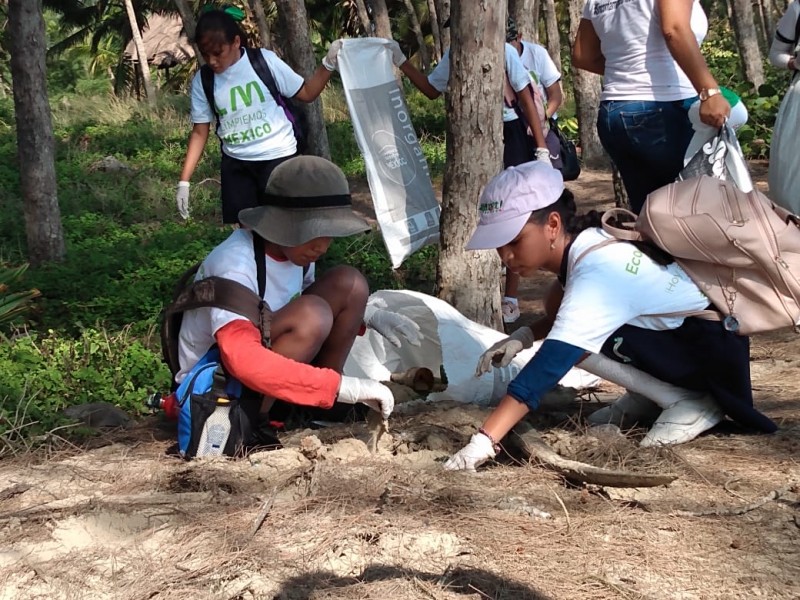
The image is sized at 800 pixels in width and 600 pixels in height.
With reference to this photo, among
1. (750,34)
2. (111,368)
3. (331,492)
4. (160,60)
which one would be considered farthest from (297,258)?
(160,60)

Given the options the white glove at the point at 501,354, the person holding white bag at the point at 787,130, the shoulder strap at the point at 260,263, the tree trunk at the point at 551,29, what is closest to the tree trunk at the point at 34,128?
the shoulder strap at the point at 260,263

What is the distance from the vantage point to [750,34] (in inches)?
433

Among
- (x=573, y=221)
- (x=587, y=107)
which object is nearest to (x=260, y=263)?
(x=573, y=221)

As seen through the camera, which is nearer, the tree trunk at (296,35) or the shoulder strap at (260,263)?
the shoulder strap at (260,263)

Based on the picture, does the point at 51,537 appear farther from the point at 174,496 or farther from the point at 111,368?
the point at 111,368

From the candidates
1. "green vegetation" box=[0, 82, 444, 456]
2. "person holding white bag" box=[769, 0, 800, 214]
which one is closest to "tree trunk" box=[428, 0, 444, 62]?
"green vegetation" box=[0, 82, 444, 456]

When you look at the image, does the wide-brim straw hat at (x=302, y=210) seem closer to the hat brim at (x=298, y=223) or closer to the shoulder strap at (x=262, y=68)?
the hat brim at (x=298, y=223)

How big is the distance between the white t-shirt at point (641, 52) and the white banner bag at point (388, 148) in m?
1.59

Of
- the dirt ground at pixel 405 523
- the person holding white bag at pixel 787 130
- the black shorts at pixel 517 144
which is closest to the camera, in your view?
the dirt ground at pixel 405 523

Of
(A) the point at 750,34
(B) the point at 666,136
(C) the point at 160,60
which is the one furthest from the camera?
(C) the point at 160,60

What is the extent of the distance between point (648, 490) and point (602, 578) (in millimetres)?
555

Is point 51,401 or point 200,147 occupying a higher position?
point 200,147

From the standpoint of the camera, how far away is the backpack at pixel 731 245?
2.63 m

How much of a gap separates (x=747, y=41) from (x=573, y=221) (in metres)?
9.27
